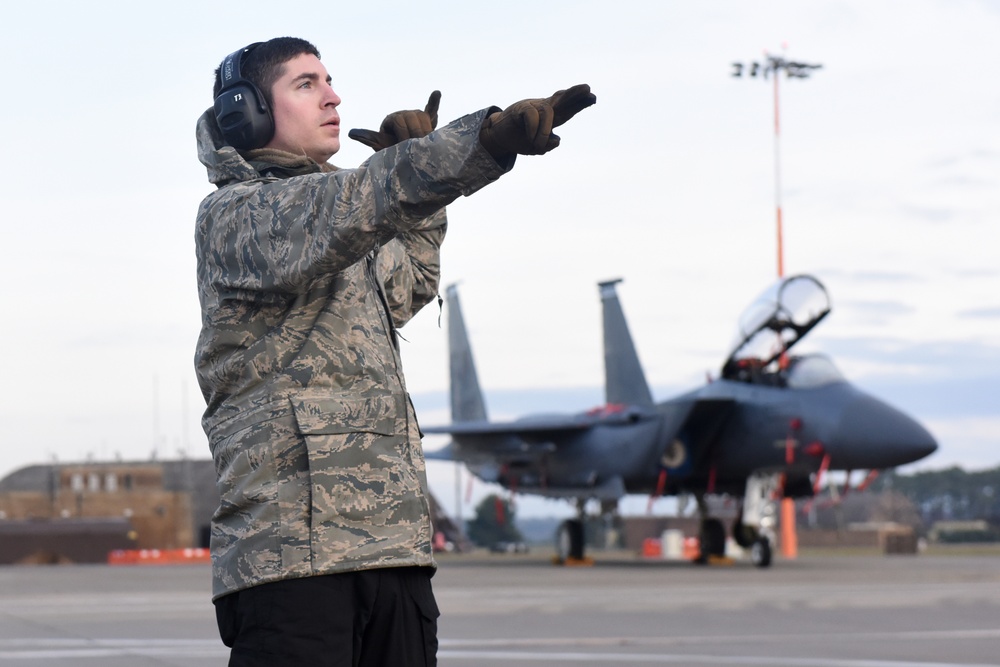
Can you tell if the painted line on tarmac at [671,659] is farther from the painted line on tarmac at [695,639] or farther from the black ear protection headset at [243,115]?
the black ear protection headset at [243,115]

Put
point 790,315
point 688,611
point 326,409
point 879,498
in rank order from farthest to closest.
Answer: point 879,498
point 790,315
point 688,611
point 326,409

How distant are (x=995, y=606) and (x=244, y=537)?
392 inches

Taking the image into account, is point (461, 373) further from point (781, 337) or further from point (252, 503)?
point (252, 503)

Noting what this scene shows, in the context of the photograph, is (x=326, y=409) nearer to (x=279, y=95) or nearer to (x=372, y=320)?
(x=372, y=320)

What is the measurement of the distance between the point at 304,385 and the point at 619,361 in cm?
2106

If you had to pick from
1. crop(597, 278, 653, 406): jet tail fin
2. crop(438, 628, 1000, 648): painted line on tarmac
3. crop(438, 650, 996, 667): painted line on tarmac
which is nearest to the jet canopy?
crop(597, 278, 653, 406): jet tail fin

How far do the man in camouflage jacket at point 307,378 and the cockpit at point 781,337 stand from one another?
1652 centimetres

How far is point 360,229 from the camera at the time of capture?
7.93 ft

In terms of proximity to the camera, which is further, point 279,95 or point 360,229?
point 279,95

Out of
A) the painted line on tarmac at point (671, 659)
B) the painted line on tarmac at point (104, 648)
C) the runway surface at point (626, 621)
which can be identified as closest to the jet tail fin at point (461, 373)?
the runway surface at point (626, 621)

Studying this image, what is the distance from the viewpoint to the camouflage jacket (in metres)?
2.48

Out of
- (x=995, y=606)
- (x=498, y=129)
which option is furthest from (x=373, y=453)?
(x=995, y=606)

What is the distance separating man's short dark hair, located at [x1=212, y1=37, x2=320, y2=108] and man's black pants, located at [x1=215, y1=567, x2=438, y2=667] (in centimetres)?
104

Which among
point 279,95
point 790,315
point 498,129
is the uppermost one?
point 790,315
